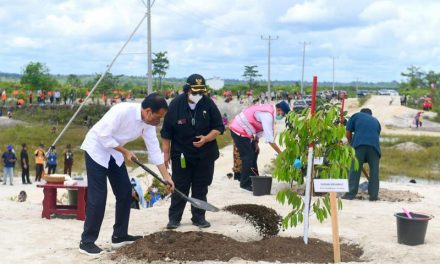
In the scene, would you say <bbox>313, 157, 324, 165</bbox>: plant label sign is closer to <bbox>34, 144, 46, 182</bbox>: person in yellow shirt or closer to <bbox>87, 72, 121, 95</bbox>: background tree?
<bbox>34, 144, 46, 182</bbox>: person in yellow shirt

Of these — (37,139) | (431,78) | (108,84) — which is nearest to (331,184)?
(37,139)

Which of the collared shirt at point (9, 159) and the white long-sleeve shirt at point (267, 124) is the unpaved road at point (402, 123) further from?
the white long-sleeve shirt at point (267, 124)

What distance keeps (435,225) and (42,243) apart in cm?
482

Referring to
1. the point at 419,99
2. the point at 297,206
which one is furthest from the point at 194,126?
the point at 419,99

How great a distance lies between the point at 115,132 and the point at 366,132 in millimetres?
4781

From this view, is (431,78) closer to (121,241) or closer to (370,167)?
(370,167)

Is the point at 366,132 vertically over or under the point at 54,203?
over

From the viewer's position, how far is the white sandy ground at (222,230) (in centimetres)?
551

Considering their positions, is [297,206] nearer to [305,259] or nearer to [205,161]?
[305,259]

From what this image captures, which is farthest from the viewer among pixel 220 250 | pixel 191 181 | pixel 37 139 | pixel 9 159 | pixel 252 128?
pixel 37 139

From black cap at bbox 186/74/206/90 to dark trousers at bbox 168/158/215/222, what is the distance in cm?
88

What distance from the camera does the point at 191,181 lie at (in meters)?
6.79

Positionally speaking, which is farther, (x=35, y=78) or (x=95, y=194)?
(x=35, y=78)

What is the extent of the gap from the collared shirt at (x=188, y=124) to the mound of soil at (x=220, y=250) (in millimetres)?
1147
